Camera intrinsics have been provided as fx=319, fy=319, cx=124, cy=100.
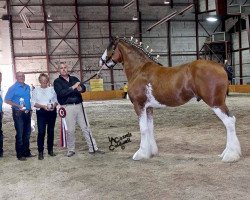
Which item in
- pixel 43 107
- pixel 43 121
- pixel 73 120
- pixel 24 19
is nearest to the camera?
pixel 43 107

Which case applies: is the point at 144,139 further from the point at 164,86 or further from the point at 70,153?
the point at 70,153

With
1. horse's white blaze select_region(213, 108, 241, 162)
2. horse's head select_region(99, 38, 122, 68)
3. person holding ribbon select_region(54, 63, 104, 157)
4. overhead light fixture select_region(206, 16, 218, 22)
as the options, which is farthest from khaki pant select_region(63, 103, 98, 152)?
overhead light fixture select_region(206, 16, 218, 22)

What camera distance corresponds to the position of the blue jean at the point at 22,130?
250 inches

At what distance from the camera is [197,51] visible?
107 ft

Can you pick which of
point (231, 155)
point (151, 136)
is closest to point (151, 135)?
point (151, 136)

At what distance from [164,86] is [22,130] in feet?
9.89

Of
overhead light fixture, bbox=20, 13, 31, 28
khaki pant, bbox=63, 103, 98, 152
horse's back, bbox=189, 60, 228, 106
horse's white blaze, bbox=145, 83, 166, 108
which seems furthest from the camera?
overhead light fixture, bbox=20, 13, 31, 28

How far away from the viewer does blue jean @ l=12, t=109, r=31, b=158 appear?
6352 millimetres

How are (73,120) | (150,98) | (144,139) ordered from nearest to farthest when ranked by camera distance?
(150,98) < (144,139) < (73,120)

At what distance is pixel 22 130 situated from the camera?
21.2ft

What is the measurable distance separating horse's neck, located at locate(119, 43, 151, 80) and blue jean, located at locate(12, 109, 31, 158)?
2206 millimetres

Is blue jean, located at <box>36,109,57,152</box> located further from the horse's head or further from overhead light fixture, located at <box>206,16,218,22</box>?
overhead light fixture, located at <box>206,16,218,22</box>

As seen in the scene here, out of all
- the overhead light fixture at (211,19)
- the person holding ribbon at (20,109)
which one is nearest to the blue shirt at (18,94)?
the person holding ribbon at (20,109)

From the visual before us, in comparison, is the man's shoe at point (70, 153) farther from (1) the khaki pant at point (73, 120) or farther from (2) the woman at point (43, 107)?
(2) the woman at point (43, 107)
